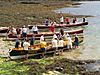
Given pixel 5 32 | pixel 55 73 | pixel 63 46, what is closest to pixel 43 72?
pixel 55 73

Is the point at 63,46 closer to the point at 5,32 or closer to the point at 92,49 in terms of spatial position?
the point at 92,49

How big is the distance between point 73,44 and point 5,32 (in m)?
10.1

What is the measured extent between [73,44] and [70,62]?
5380mm

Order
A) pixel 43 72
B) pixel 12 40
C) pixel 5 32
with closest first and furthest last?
pixel 43 72
pixel 12 40
pixel 5 32

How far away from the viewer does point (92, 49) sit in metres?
29.2

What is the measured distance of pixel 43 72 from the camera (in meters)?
20.9

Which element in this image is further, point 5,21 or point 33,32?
point 5,21

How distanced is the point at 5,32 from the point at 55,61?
1321 cm

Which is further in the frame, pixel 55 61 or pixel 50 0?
pixel 50 0

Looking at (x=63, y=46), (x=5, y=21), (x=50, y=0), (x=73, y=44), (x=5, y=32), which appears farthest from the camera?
(x=50, y=0)

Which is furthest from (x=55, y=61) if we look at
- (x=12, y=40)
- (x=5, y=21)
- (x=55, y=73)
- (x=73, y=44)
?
(x=5, y=21)

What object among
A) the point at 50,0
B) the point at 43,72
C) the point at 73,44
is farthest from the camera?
the point at 50,0

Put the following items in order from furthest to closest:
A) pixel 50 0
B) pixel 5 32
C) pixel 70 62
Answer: pixel 50 0 < pixel 5 32 < pixel 70 62

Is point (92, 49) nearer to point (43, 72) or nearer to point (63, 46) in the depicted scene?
point (63, 46)
